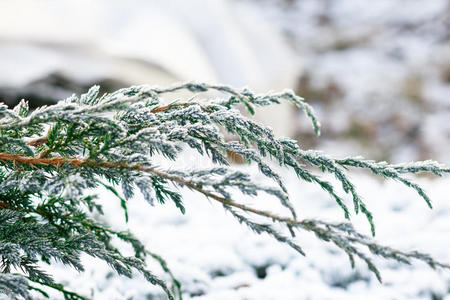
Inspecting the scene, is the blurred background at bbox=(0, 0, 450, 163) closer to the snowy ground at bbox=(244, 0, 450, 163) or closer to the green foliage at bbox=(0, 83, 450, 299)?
the snowy ground at bbox=(244, 0, 450, 163)

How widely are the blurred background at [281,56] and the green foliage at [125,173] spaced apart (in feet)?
6.57

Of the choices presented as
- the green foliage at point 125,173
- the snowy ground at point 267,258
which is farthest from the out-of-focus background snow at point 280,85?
the green foliage at point 125,173

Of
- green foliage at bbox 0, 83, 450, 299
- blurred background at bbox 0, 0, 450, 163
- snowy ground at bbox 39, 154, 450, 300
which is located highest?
blurred background at bbox 0, 0, 450, 163

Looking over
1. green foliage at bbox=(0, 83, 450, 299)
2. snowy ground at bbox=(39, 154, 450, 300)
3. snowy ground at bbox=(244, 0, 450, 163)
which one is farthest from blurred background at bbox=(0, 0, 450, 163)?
green foliage at bbox=(0, 83, 450, 299)

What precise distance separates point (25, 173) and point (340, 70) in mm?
5183

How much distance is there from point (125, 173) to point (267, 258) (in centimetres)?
78

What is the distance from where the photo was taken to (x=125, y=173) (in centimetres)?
69

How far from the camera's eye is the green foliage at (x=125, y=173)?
645mm

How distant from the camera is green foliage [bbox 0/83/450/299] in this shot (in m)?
0.64

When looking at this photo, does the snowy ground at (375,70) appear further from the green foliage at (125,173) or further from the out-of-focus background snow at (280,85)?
the green foliage at (125,173)

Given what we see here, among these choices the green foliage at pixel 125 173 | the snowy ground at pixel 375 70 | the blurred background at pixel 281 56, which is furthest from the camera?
the snowy ground at pixel 375 70

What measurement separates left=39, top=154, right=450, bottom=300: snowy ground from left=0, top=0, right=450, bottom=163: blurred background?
136 cm

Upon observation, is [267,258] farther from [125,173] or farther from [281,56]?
[281,56]

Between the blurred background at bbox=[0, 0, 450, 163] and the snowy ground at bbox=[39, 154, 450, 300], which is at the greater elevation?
the blurred background at bbox=[0, 0, 450, 163]
